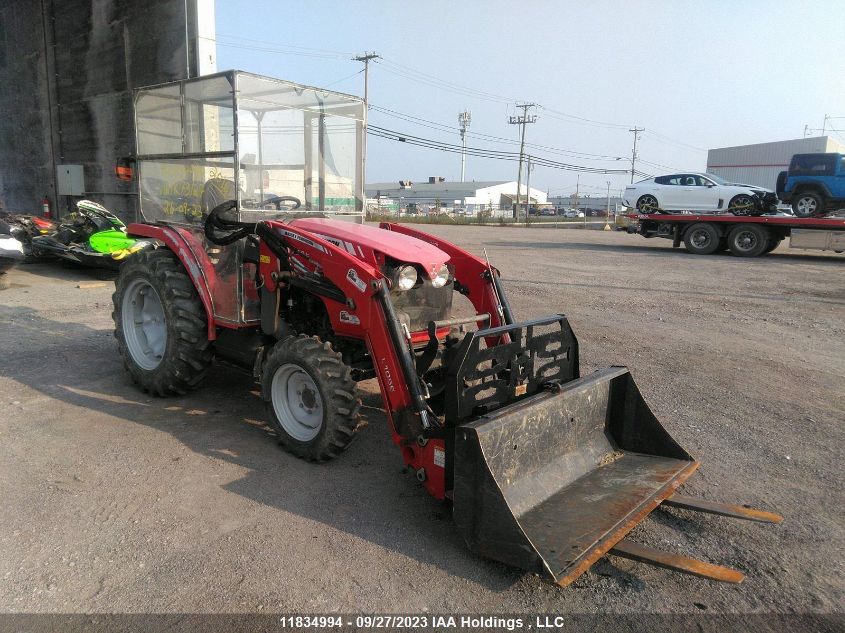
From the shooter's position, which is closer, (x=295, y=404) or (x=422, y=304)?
(x=295, y=404)

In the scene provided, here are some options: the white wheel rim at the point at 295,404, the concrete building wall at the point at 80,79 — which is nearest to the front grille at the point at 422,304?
the white wheel rim at the point at 295,404

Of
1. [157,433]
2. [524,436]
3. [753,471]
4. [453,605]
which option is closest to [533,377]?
[524,436]

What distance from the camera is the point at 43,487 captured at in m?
3.74

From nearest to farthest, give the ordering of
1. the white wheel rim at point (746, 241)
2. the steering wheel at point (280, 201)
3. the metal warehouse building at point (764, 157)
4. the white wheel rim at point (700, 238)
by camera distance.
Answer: the steering wheel at point (280, 201) → the white wheel rim at point (746, 241) → the white wheel rim at point (700, 238) → the metal warehouse building at point (764, 157)

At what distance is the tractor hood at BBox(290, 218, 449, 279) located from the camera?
13.0 ft

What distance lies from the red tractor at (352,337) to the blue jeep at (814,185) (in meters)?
16.9

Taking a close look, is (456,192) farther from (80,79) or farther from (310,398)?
(310,398)

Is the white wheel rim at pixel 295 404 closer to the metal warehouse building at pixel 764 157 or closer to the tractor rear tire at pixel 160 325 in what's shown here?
the tractor rear tire at pixel 160 325

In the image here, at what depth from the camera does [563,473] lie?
11.6ft

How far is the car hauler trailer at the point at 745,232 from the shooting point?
16688mm

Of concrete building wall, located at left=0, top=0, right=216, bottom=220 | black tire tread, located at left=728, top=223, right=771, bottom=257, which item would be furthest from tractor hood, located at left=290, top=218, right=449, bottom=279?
black tire tread, located at left=728, top=223, right=771, bottom=257

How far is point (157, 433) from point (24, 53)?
16612mm

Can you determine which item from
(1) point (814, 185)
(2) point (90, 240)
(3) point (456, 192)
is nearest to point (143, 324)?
(2) point (90, 240)

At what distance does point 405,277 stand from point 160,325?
276 cm
